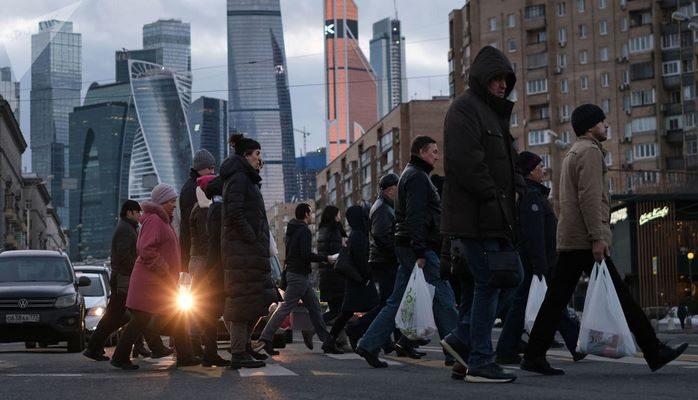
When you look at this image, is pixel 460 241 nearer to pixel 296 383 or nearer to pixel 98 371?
pixel 296 383

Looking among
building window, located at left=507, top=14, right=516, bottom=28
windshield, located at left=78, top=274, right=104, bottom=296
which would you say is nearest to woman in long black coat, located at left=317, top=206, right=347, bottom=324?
windshield, located at left=78, top=274, right=104, bottom=296

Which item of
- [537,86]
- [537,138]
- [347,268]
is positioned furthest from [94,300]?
[537,86]

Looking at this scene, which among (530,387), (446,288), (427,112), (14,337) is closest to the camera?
(530,387)

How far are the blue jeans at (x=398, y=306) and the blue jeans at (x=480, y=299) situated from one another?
2.44 m

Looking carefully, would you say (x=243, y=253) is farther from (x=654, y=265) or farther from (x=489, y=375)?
(x=654, y=265)

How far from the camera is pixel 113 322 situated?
15.3 m

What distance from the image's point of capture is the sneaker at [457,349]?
10.00 m

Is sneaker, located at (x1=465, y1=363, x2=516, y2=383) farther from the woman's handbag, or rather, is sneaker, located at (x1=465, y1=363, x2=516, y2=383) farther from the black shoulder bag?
the woman's handbag

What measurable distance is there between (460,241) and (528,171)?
3591 mm

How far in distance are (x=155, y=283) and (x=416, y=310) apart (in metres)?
2.70

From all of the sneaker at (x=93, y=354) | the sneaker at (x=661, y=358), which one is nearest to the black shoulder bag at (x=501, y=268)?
the sneaker at (x=661, y=358)

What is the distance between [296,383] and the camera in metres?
9.88

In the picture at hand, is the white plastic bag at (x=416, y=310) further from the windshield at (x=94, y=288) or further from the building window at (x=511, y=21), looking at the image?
the building window at (x=511, y=21)

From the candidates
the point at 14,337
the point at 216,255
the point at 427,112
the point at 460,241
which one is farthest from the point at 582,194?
the point at 427,112
